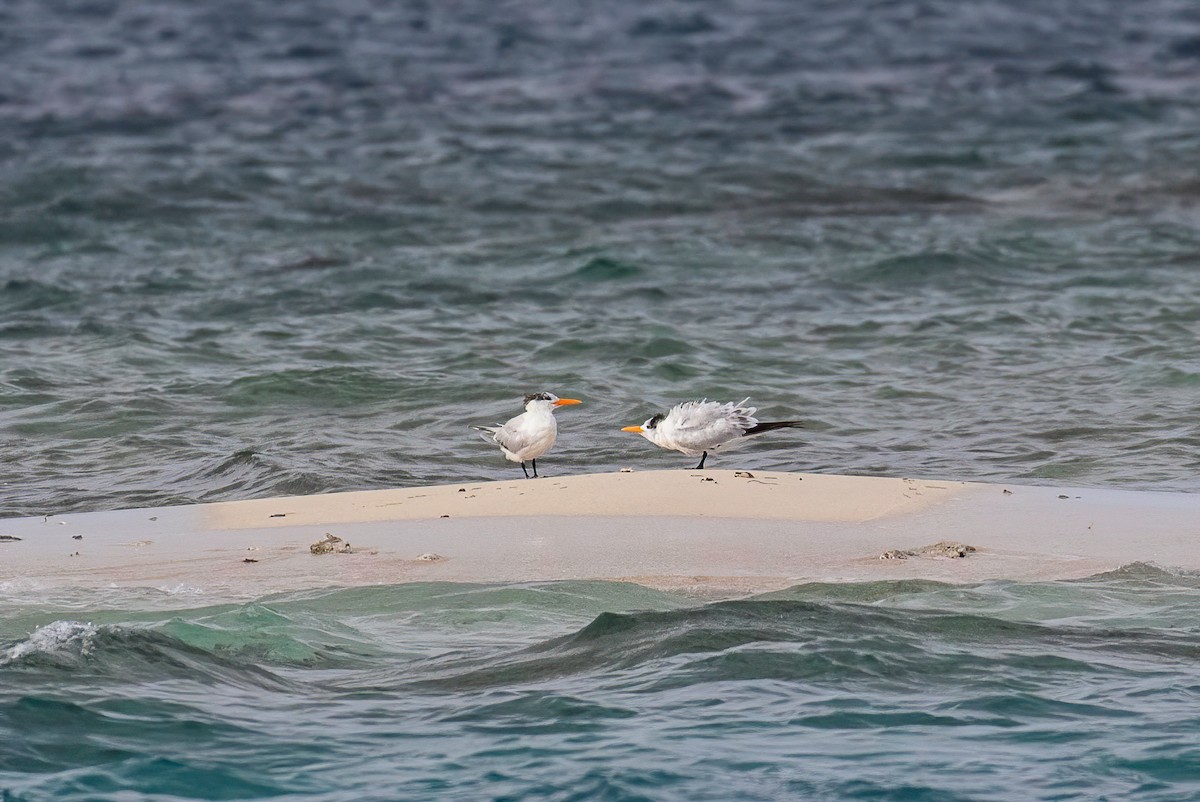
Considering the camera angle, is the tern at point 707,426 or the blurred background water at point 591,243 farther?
the blurred background water at point 591,243

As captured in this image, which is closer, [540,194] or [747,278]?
[747,278]

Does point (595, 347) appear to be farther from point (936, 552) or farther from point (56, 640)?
point (56, 640)

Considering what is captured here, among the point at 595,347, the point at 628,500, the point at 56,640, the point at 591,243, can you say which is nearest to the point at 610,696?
the point at 56,640

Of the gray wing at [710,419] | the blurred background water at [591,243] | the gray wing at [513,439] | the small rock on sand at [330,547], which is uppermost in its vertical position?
the blurred background water at [591,243]

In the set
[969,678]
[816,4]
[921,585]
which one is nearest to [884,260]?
[921,585]

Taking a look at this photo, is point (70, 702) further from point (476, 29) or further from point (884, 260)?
point (476, 29)

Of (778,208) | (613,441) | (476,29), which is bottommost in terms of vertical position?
(613,441)

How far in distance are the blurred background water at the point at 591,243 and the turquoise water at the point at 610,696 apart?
3823 mm

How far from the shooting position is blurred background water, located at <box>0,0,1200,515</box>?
38.7 feet

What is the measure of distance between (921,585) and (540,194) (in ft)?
56.0

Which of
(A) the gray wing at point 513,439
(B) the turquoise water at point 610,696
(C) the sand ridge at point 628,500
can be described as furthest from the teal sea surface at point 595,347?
(C) the sand ridge at point 628,500

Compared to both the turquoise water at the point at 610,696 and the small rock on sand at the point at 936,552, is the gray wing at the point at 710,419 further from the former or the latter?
the turquoise water at the point at 610,696

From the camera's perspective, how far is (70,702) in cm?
528

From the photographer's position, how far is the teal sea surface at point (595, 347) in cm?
506
